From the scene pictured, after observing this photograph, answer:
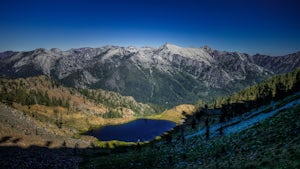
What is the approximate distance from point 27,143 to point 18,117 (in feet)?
157

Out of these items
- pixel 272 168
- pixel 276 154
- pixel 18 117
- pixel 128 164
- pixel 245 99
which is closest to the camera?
pixel 272 168

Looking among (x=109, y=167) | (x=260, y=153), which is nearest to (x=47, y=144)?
(x=109, y=167)

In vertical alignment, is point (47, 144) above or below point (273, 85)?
below

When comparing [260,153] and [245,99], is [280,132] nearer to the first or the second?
[260,153]

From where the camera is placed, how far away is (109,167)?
62.8 metres

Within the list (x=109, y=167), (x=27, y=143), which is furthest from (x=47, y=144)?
(x=109, y=167)

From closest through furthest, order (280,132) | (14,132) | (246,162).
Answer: (246,162)
(280,132)
(14,132)

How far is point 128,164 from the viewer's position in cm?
6203

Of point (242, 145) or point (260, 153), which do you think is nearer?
point (260, 153)

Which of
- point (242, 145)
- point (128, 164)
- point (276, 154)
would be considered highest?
point (276, 154)

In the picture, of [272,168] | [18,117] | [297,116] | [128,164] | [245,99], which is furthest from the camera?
[245,99]

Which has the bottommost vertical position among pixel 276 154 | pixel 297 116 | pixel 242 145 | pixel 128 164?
pixel 128 164

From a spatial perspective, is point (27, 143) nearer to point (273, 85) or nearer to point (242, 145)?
point (242, 145)

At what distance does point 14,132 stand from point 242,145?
345 ft
